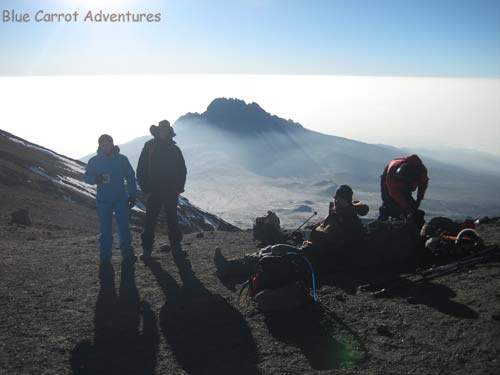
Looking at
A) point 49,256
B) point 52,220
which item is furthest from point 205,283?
point 52,220

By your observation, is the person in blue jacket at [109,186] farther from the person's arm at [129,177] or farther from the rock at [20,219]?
the rock at [20,219]

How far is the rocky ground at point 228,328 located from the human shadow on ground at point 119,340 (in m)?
0.02

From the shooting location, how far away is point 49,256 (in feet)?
37.3

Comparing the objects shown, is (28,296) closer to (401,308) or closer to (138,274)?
(138,274)

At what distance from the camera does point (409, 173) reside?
10.5 meters

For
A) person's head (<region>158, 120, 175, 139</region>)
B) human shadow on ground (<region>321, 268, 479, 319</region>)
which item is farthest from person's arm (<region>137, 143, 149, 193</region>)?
human shadow on ground (<region>321, 268, 479, 319</region>)

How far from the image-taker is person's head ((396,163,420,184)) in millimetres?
10453

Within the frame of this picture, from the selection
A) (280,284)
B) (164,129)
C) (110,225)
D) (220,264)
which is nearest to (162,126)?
(164,129)

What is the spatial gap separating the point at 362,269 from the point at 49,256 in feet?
24.6

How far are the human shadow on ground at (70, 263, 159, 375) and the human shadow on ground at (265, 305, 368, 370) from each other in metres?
1.81

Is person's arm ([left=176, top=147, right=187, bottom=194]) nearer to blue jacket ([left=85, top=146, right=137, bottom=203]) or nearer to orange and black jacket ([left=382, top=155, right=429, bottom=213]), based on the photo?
blue jacket ([left=85, top=146, right=137, bottom=203])

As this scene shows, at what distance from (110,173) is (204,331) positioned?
4.35 m

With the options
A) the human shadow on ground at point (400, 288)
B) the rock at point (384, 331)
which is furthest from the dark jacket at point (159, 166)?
the rock at point (384, 331)

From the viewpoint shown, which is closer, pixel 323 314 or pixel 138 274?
pixel 323 314
